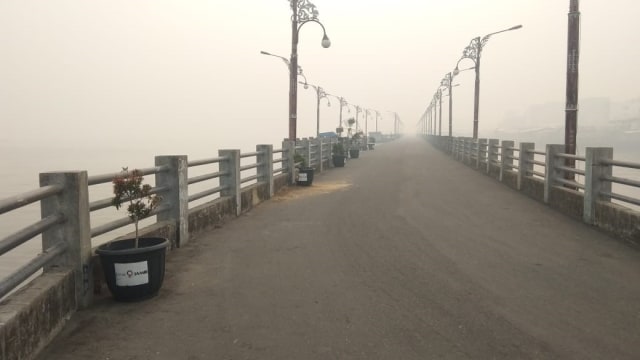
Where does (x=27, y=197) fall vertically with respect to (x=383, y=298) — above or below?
above

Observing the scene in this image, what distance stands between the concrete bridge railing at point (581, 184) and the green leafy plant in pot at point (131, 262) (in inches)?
273

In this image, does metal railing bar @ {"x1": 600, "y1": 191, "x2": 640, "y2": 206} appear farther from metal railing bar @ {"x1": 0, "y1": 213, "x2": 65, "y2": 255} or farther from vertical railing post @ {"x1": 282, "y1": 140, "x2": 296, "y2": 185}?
vertical railing post @ {"x1": 282, "y1": 140, "x2": 296, "y2": 185}

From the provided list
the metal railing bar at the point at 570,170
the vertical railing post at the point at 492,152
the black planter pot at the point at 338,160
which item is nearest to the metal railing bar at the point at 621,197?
the metal railing bar at the point at 570,170

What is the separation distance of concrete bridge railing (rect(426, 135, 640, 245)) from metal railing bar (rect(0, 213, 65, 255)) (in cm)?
786

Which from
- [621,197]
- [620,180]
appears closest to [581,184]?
[620,180]

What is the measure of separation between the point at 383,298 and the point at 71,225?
315 centimetres

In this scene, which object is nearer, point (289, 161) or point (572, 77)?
point (572, 77)

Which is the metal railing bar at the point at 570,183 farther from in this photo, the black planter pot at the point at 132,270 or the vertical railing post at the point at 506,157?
the black planter pot at the point at 132,270

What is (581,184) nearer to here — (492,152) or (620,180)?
(620,180)

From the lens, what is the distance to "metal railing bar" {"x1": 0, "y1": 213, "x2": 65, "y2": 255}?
4.35 meters

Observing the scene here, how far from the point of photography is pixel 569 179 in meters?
13.0

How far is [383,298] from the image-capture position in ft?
19.3

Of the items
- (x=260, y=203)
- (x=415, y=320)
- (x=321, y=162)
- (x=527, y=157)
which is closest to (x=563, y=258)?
(x=415, y=320)

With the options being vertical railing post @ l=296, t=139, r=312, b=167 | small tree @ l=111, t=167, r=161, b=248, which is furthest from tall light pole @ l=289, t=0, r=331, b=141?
small tree @ l=111, t=167, r=161, b=248
